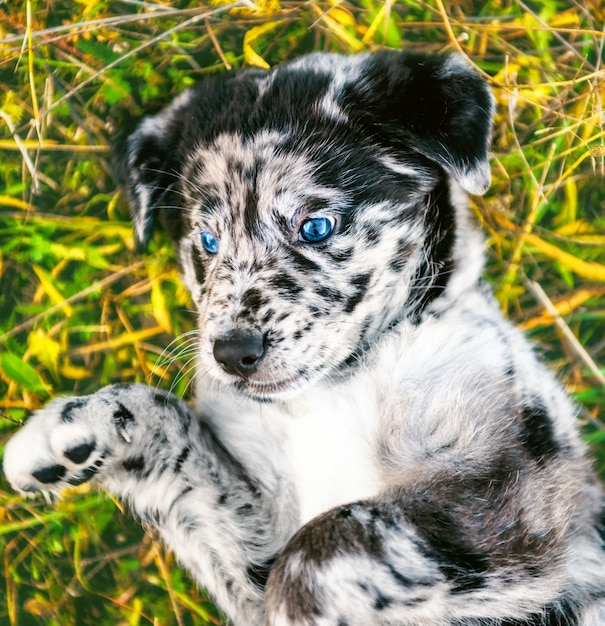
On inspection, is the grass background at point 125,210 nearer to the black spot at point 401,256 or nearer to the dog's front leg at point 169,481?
the dog's front leg at point 169,481

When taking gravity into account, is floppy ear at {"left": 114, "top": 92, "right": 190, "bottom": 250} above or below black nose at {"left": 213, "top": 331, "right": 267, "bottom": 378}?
above

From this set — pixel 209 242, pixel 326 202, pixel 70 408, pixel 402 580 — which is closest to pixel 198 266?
pixel 209 242

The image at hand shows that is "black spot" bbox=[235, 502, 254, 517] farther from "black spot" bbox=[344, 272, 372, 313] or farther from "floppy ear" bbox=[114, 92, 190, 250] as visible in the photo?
"floppy ear" bbox=[114, 92, 190, 250]

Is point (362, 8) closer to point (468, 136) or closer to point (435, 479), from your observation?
point (468, 136)

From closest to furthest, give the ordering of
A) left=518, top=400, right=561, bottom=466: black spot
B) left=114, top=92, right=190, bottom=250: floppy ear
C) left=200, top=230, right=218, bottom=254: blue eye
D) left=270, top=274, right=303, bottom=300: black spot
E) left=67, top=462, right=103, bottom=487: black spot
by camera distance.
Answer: left=518, top=400, right=561, bottom=466: black spot < left=270, top=274, right=303, bottom=300: black spot < left=67, top=462, right=103, bottom=487: black spot < left=200, top=230, right=218, bottom=254: blue eye < left=114, top=92, right=190, bottom=250: floppy ear

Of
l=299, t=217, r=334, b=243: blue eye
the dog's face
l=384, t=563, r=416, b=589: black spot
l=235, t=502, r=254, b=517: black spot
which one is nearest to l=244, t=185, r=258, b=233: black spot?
the dog's face

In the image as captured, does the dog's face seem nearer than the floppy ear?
Yes
